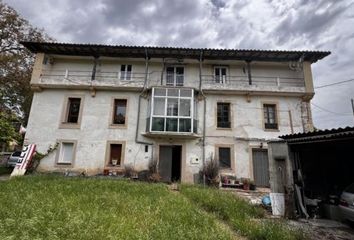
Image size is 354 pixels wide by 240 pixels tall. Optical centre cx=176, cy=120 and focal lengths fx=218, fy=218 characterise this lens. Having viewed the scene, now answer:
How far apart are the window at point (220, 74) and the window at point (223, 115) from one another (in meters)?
2.18

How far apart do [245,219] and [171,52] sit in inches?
533

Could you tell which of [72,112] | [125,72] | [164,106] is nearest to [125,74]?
[125,72]

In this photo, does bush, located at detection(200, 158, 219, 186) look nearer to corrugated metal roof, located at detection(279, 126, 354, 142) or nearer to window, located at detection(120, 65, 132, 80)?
corrugated metal roof, located at detection(279, 126, 354, 142)

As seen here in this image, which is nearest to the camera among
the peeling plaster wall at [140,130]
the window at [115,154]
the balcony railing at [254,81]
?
the peeling plaster wall at [140,130]

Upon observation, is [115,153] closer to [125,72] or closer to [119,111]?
[119,111]

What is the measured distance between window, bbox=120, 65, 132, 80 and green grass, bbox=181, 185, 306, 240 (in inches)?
444

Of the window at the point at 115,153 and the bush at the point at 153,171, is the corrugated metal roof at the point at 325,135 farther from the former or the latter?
the window at the point at 115,153

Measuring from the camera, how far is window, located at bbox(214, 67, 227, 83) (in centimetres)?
1756

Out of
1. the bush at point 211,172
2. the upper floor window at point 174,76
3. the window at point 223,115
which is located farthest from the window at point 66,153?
the window at point 223,115

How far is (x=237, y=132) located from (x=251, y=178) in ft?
10.8

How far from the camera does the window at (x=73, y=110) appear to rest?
1628 cm

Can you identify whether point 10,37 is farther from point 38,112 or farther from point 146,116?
point 146,116

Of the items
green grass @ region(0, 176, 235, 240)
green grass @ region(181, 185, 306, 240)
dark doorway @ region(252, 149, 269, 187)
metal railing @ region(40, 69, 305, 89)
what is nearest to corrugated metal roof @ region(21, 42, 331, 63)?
metal railing @ region(40, 69, 305, 89)

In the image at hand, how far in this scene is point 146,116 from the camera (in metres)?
16.1
